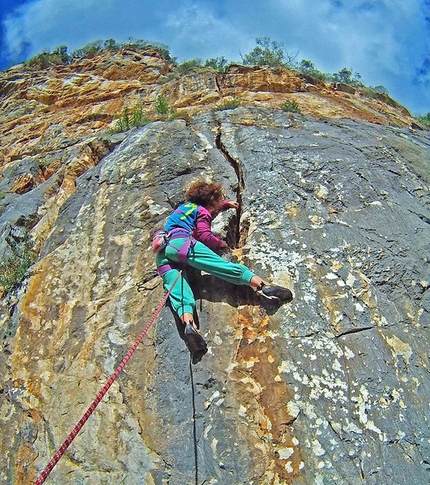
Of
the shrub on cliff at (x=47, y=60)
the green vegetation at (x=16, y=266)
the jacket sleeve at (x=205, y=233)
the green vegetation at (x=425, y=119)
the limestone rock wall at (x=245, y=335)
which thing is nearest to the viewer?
the limestone rock wall at (x=245, y=335)

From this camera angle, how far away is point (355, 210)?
712cm

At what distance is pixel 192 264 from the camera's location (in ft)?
19.7

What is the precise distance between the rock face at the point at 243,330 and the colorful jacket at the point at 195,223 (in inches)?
15.6

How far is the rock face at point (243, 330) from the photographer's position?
480 centimetres

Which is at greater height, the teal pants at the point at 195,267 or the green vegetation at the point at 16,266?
the teal pants at the point at 195,267

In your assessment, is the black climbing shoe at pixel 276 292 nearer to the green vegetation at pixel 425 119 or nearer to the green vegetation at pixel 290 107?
the green vegetation at pixel 290 107

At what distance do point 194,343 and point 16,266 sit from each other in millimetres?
3970

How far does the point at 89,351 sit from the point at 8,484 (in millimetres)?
1603

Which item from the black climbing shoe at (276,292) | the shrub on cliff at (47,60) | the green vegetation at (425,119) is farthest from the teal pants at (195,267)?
the shrub on cliff at (47,60)

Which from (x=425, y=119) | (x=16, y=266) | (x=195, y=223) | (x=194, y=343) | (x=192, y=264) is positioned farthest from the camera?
(x=425, y=119)

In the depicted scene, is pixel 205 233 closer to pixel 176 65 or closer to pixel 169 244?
pixel 169 244

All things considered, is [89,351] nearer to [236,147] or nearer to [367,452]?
[367,452]

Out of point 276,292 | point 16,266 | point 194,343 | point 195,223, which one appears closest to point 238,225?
point 195,223

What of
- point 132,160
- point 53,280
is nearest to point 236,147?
point 132,160
